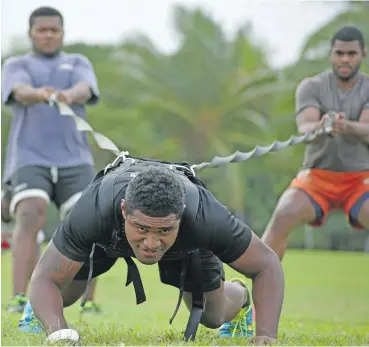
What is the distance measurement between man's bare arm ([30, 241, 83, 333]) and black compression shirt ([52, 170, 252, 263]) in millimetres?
56

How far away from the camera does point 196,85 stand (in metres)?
35.1

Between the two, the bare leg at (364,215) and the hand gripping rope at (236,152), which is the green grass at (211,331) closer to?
the bare leg at (364,215)

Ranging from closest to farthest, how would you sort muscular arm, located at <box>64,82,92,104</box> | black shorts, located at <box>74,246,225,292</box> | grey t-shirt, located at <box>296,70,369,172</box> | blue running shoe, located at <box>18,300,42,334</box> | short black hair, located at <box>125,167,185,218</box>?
short black hair, located at <box>125,167,185,218</box>, black shorts, located at <box>74,246,225,292</box>, blue running shoe, located at <box>18,300,42,334</box>, grey t-shirt, located at <box>296,70,369,172</box>, muscular arm, located at <box>64,82,92,104</box>

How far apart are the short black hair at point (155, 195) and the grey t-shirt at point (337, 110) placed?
9.84 feet

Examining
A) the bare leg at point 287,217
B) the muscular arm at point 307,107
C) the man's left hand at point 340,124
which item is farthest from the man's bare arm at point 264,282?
the muscular arm at point 307,107

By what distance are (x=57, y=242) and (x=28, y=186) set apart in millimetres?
2951

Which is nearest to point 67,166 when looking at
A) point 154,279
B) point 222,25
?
point 154,279

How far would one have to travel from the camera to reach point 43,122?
8133 mm

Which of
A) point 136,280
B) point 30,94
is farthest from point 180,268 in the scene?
point 30,94

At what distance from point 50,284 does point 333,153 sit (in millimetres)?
3156

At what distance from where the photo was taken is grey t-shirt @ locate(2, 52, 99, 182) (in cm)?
802

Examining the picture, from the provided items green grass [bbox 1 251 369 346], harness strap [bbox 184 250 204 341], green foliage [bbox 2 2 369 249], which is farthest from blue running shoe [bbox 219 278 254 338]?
green foliage [bbox 2 2 369 249]

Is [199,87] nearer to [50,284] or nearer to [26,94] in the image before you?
[26,94]

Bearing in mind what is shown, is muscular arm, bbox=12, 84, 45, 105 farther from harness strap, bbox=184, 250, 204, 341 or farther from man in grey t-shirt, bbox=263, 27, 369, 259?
harness strap, bbox=184, 250, 204, 341
